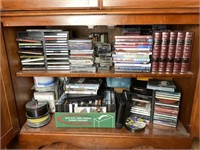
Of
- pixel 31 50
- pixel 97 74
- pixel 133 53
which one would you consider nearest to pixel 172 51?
A: pixel 133 53

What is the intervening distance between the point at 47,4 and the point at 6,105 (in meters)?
0.56

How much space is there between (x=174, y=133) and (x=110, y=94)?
441 millimetres

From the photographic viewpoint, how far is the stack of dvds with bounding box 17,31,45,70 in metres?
0.90

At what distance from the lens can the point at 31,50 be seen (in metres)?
0.91

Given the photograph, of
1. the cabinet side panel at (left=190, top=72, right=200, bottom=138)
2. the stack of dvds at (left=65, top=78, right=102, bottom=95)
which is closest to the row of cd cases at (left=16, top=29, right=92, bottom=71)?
the stack of dvds at (left=65, top=78, right=102, bottom=95)

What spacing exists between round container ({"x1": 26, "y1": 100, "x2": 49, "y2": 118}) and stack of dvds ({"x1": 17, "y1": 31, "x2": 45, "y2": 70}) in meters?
0.23

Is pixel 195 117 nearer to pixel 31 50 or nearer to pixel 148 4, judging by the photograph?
pixel 148 4

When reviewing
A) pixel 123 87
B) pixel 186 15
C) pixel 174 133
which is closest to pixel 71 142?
pixel 123 87

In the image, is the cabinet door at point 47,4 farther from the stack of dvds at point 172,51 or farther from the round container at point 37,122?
the round container at point 37,122

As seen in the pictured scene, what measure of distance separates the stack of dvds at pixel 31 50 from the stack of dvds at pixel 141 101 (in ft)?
1.94

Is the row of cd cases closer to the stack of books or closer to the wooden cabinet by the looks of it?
the wooden cabinet

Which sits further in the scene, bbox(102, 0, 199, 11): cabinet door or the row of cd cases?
the row of cd cases

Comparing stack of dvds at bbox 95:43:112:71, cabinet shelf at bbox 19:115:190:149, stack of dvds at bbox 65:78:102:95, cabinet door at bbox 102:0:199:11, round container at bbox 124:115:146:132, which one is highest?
cabinet door at bbox 102:0:199:11

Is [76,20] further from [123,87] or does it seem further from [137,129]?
[137,129]
